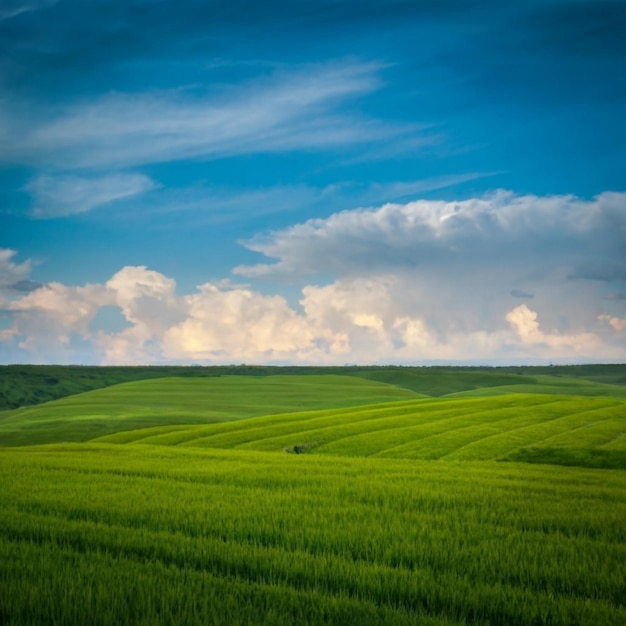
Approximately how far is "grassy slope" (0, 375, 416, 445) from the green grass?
64622mm

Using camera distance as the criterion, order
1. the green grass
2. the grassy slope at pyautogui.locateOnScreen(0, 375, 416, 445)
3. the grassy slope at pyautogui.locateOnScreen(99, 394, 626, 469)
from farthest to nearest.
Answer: the grassy slope at pyautogui.locateOnScreen(0, 375, 416, 445) < the grassy slope at pyautogui.locateOnScreen(99, 394, 626, 469) < the green grass

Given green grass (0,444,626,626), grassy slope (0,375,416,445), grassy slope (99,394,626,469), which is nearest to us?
green grass (0,444,626,626)

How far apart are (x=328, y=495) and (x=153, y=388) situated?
138273 mm

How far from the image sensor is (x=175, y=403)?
126 metres

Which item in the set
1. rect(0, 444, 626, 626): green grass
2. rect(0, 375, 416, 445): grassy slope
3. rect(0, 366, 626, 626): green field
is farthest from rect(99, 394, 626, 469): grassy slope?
rect(0, 375, 416, 445): grassy slope

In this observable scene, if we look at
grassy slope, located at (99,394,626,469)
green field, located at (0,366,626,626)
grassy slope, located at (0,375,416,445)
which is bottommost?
grassy slope, located at (0,375,416,445)

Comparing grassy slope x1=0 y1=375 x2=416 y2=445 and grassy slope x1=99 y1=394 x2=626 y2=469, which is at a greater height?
grassy slope x1=99 y1=394 x2=626 y2=469

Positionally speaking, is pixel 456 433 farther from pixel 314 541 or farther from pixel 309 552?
pixel 309 552

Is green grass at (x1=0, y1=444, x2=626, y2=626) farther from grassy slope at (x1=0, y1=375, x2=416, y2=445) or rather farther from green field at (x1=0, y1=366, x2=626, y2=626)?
grassy slope at (x1=0, y1=375, x2=416, y2=445)

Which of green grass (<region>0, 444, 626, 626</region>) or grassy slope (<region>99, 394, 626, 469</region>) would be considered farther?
grassy slope (<region>99, 394, 626, 469</region>)

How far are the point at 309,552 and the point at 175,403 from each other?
118m

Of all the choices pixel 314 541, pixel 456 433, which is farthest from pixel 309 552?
pixel 456 433

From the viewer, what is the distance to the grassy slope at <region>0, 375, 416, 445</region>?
8669 centimetres

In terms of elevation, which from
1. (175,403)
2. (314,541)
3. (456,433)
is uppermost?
(314,541)
